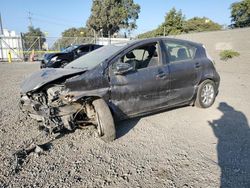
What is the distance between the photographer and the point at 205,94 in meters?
5.55

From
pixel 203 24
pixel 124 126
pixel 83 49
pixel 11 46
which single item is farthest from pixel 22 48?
pixel 203 24

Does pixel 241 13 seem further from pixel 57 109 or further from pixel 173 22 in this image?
pixel 57 109

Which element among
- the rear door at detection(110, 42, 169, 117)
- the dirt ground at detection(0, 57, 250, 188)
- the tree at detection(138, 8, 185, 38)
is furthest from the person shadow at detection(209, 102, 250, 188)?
the tree at detection(138, 8, 185, 38)

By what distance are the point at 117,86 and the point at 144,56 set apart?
3.71 ft

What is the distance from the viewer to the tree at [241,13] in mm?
38656

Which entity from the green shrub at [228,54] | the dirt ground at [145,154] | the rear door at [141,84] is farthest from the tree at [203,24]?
the dirt ground at [145,154]

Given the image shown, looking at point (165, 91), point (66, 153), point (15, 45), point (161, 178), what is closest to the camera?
point (161, 178)

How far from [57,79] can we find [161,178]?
2.22m

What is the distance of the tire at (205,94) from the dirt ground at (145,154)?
1.05 ft

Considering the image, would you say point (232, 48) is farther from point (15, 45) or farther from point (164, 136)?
point (15, 45)

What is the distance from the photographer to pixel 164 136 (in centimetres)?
412

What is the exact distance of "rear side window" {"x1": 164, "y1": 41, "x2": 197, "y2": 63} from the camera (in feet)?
15.9

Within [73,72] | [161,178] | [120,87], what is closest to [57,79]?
[73,72]

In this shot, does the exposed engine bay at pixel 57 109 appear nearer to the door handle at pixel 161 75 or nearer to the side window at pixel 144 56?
the side window at pixel 144 56
